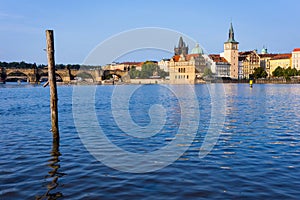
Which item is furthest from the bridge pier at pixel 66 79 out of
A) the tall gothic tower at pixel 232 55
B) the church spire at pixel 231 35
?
the church spire at pixel 231 35

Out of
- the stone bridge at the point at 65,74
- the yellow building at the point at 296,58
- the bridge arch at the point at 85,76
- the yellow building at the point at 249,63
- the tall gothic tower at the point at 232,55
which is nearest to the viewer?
the stone bridge at the point at 65,74

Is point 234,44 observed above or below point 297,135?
above

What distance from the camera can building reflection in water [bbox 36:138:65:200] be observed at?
7.80 metres

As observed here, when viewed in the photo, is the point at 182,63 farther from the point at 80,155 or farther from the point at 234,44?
the point at 80,155

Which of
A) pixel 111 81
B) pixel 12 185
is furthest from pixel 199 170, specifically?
pixel 111 81

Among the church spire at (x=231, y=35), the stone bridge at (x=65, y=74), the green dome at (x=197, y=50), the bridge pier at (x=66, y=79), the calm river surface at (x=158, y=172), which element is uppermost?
the church spire at (x=231, y=35)

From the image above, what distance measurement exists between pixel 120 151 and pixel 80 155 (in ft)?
4.66

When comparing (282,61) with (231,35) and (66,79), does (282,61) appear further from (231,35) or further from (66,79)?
(66,79)

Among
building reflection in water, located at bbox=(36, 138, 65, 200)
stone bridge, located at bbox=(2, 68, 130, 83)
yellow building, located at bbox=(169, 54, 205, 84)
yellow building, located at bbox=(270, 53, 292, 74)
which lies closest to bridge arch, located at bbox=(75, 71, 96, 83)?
stone bridge, located at bbox=(2, 68, 130, 83)

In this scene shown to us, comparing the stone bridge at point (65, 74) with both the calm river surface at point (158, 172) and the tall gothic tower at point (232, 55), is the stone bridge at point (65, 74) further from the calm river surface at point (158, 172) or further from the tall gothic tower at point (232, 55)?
the calm river surface at point (158, 172)

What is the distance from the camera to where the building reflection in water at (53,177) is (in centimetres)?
780

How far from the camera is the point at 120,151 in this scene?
482 inches

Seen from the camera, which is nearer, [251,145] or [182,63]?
[251,145]

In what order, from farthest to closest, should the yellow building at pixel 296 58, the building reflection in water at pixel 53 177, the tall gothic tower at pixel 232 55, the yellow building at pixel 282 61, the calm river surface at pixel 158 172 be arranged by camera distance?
the tall gothic tower at pixel 232 55
the yellow building at pixel 282 61
the yellow building at pixel 296 58
the calm river surface at pixel 158 172
the building reflection in water at pixel 53 177
